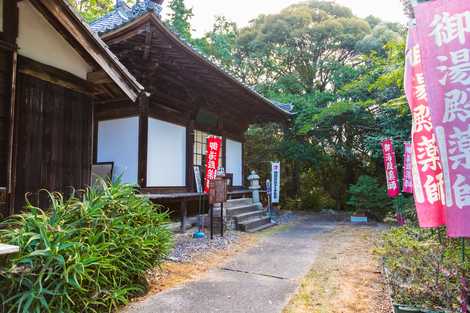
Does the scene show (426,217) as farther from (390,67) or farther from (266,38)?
(266,38)

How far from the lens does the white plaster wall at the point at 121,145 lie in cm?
720

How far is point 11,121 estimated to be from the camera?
375 cm

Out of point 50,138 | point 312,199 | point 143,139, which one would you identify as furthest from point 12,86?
point 312,199

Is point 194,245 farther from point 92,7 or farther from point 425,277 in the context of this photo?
point 92,7

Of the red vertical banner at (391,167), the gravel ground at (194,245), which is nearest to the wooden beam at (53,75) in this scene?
the gravel ground at (194,245)

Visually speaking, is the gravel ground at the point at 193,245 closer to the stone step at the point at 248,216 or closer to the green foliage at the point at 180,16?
the stone step at the point at 248,216

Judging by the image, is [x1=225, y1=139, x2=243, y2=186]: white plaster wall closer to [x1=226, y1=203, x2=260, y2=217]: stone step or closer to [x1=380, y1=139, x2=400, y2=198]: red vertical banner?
[x1=226, y1=203, x2=260, y2=217]: stone step

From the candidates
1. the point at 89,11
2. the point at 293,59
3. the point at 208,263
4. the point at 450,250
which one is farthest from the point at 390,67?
the point at 89,11

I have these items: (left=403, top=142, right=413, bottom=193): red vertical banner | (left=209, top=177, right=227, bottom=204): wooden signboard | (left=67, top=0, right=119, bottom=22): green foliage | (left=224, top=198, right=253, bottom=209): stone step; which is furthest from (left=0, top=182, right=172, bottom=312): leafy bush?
(left=67, top=0, right=119, bottom=22): green foliage

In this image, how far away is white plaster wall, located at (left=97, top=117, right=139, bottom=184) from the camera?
283 inches

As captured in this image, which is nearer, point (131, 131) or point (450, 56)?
point (450, 56)

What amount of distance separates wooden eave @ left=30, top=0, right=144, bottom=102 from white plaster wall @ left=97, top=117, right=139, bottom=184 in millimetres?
2517

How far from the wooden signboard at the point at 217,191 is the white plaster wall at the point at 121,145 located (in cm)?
172

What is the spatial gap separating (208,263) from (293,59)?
13368mm
